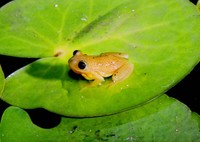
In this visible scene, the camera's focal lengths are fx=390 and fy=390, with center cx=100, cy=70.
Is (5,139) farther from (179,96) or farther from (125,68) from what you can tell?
(179,96)

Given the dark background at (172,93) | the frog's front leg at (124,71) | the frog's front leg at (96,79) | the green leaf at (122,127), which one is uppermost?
the frog's front leg at (124,71)

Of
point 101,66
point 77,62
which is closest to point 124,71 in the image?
point 101,66

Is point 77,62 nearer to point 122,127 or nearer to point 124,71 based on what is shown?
point 124,71

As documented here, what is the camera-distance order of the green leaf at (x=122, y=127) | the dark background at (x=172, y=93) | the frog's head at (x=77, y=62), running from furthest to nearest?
1. the dark background at (x=172, y=93)
2. the frog's head at (x=77, y=62)
3. the green leaf at (x=122, y=127)

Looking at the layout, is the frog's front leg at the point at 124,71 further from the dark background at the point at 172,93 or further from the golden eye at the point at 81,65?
the dark background at the point at 172,93

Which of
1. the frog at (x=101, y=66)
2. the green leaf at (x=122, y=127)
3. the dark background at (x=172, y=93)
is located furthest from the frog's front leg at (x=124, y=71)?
the dark background at (x=172, y=93)

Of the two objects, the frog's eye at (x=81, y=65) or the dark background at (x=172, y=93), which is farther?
the dark background at (x=172, y=93)

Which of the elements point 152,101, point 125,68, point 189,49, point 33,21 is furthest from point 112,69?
point 33,21
